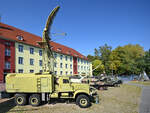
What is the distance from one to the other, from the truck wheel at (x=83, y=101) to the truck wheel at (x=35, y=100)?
3.43 m

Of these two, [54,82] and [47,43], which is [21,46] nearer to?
[47,43]

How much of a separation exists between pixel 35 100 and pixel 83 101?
427 cm

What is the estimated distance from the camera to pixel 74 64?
39750 mm

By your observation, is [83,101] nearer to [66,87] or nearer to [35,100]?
[66,87]

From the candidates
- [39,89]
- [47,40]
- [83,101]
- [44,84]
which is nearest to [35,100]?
[39,89]

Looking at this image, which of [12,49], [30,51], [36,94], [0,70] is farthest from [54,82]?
[30,51]

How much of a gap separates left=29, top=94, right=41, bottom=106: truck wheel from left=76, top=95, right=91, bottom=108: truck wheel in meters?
3.43

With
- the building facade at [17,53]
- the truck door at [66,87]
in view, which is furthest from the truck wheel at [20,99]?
the building facade at [17,53]

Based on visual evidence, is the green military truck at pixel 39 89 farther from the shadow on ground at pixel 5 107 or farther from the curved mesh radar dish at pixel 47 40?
the curved mesh radar dish at pixel 47 40

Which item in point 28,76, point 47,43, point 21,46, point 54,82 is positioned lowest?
point 54,82

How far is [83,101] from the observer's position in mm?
9102

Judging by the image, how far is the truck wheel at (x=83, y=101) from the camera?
893 cm

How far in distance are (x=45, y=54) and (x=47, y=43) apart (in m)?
1.21

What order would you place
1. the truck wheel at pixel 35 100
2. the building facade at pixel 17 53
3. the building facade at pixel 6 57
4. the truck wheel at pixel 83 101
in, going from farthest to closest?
the building facade at pixel 17 53 → the building facade at pixel 6 57 → the truck wheel at pixel 35 100 → the truck wheel at pixel 83 101
